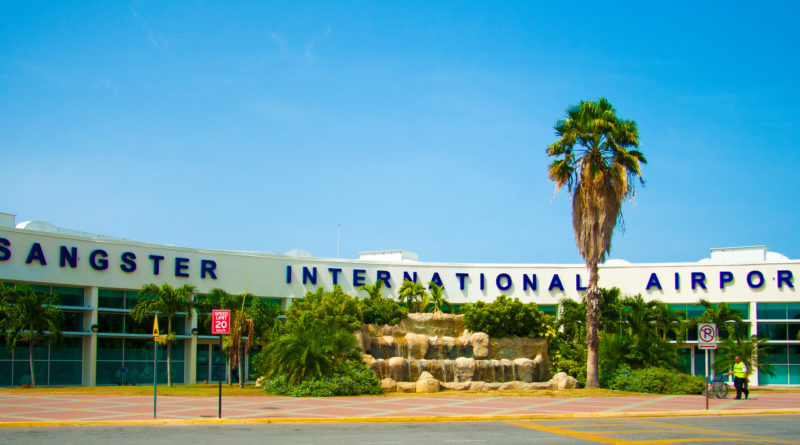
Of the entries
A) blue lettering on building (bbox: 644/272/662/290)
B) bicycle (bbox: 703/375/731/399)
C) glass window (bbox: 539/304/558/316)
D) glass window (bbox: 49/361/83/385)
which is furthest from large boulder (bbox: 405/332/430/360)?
blue lettering on building (bbox: 644/272/662/290)

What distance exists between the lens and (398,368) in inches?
1443

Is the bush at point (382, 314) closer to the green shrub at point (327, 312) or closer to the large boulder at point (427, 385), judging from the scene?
the green shrub at point (327, 312)

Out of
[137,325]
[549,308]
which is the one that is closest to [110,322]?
[137,325]

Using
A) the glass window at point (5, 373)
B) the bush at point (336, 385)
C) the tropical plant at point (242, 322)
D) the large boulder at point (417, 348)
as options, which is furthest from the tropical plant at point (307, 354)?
the glass window at point (5, 373)

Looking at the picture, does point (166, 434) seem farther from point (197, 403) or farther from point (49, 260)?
point (49, 260)

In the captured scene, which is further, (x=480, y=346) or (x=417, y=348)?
(x=480, y=346)

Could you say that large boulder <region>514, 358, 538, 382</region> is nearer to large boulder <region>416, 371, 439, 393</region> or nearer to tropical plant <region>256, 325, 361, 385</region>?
large boulder <region>416, 371, 439, 393</region>

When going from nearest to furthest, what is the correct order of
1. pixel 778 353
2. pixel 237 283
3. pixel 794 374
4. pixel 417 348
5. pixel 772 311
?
A: pixel 417 348
pixel 237 283
pixel 794 374
pixel 778 353
pixel 772 311

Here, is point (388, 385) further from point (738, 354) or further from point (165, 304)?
point (738, 354)

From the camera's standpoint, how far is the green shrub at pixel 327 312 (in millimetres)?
38375

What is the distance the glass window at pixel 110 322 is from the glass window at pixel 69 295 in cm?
137

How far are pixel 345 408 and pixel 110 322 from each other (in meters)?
22.3

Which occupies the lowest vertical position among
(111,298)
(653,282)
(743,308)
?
(743,308)

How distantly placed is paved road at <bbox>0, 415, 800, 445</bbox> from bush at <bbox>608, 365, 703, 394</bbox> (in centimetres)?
1217
